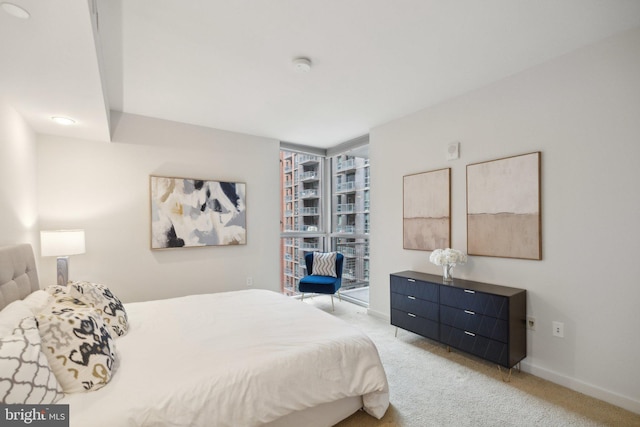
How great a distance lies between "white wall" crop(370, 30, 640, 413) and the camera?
206 centimetres

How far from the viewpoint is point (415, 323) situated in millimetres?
3092

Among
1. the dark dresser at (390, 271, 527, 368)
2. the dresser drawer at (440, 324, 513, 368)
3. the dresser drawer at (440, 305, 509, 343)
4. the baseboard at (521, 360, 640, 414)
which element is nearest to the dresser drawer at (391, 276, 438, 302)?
the dark dresser at (390, 271, 527, 368)

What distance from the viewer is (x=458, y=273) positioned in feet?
10.1

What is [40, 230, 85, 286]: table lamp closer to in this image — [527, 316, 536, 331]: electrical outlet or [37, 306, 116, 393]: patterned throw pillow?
[37, 306, 116, 393]: patterned throw pillow

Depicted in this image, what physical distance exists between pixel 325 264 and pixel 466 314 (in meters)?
2.31

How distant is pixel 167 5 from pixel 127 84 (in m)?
1.32

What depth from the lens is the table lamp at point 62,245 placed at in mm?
2717

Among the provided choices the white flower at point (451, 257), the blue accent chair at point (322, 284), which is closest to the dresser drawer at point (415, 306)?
the white flower at point (451, 257)

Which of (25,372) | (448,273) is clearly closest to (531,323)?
(448,273)

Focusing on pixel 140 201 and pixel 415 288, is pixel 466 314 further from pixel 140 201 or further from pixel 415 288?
pixel 140 201

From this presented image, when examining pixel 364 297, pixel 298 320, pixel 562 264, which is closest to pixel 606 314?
pixel 562 264

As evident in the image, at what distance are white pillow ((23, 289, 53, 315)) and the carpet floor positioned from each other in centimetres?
202

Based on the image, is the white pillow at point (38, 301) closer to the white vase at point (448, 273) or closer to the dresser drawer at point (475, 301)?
the dresser drawer at point (475, 301)

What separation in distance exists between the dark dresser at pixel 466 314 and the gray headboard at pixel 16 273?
3.16 metres
